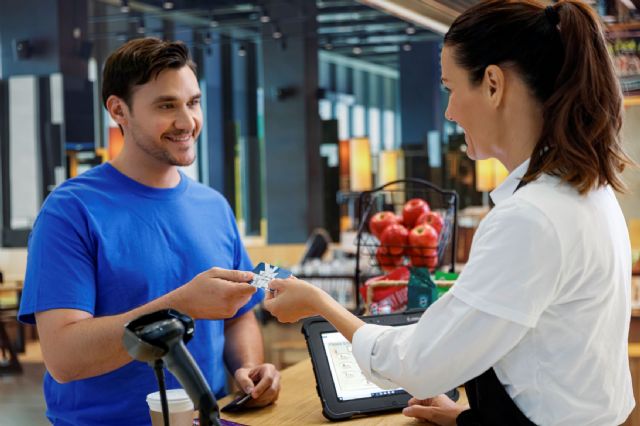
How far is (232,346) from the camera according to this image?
2.55 meters

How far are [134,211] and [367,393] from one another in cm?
73

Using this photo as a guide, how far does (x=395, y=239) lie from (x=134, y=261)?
→ 0.99 m

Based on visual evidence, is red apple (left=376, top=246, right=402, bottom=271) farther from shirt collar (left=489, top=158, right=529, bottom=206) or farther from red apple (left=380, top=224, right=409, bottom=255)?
shirt collar (left=489, top=158, right=529, bottom=206)

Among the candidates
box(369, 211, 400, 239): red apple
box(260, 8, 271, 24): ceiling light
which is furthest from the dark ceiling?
box(369, 211, 400, 239): red apple

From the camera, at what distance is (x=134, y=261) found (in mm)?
2234

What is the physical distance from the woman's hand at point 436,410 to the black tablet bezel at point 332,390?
0.09m

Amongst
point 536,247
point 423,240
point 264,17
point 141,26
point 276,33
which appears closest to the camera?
point 536,247

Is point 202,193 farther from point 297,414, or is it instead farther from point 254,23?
point 254,23

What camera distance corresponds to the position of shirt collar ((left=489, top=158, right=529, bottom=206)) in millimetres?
1520

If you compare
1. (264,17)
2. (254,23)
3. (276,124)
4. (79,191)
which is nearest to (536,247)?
(79,191)

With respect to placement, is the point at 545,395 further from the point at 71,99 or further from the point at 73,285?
the point at 71,99

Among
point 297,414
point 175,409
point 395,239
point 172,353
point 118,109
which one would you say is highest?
point 118,109

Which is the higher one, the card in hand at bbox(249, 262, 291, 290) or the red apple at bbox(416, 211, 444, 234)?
the card in hand at bbox(249, 262, 291, 290)

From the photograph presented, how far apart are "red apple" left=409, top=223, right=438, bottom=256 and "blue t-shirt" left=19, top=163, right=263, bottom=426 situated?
2.43ft
